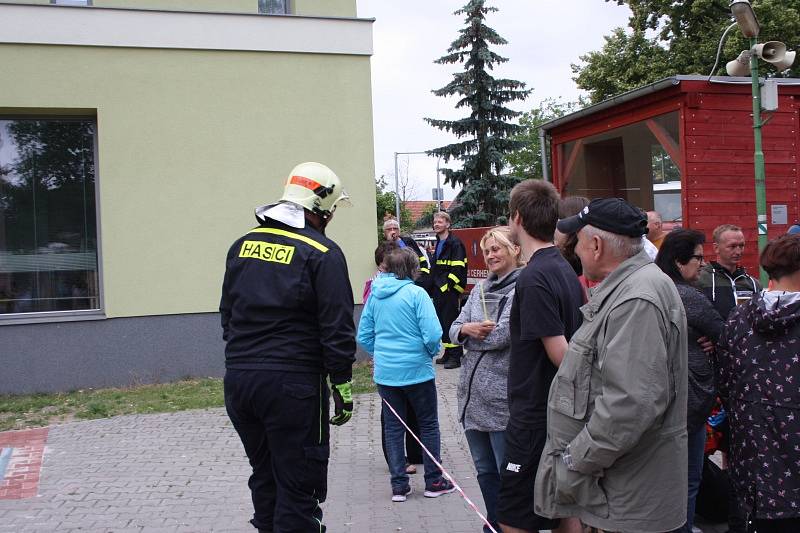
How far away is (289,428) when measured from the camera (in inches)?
146

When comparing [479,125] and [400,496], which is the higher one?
[479,125]

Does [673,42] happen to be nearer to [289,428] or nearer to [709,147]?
[709,147]

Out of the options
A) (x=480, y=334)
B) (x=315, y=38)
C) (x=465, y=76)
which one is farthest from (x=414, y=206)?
(x=480, y=334)

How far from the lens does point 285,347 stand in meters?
3.75

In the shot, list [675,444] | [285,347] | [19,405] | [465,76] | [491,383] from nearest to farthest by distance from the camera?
1. [675,444]
2. [285,347]
3. [491,383]
4. [19,405]
5. [465,76]

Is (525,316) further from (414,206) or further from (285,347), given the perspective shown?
(414,206)

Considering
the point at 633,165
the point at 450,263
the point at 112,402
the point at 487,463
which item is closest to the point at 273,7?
the point at 450,263

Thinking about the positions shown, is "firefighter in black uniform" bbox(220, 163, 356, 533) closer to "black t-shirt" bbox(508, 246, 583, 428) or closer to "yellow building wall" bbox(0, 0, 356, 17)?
"black t-shirt" bbox(508, 246, 583, 428)

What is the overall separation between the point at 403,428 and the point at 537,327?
2639 mm

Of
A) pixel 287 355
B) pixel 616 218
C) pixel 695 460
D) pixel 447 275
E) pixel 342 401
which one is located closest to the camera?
pixel 616 218

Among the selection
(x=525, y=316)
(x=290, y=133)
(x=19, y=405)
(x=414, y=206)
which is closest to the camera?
(x=525, y=316)

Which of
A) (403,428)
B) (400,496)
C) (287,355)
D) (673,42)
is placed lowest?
(400,496)

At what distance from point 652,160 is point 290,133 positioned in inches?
190

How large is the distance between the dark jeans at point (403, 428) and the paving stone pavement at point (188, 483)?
194mm
